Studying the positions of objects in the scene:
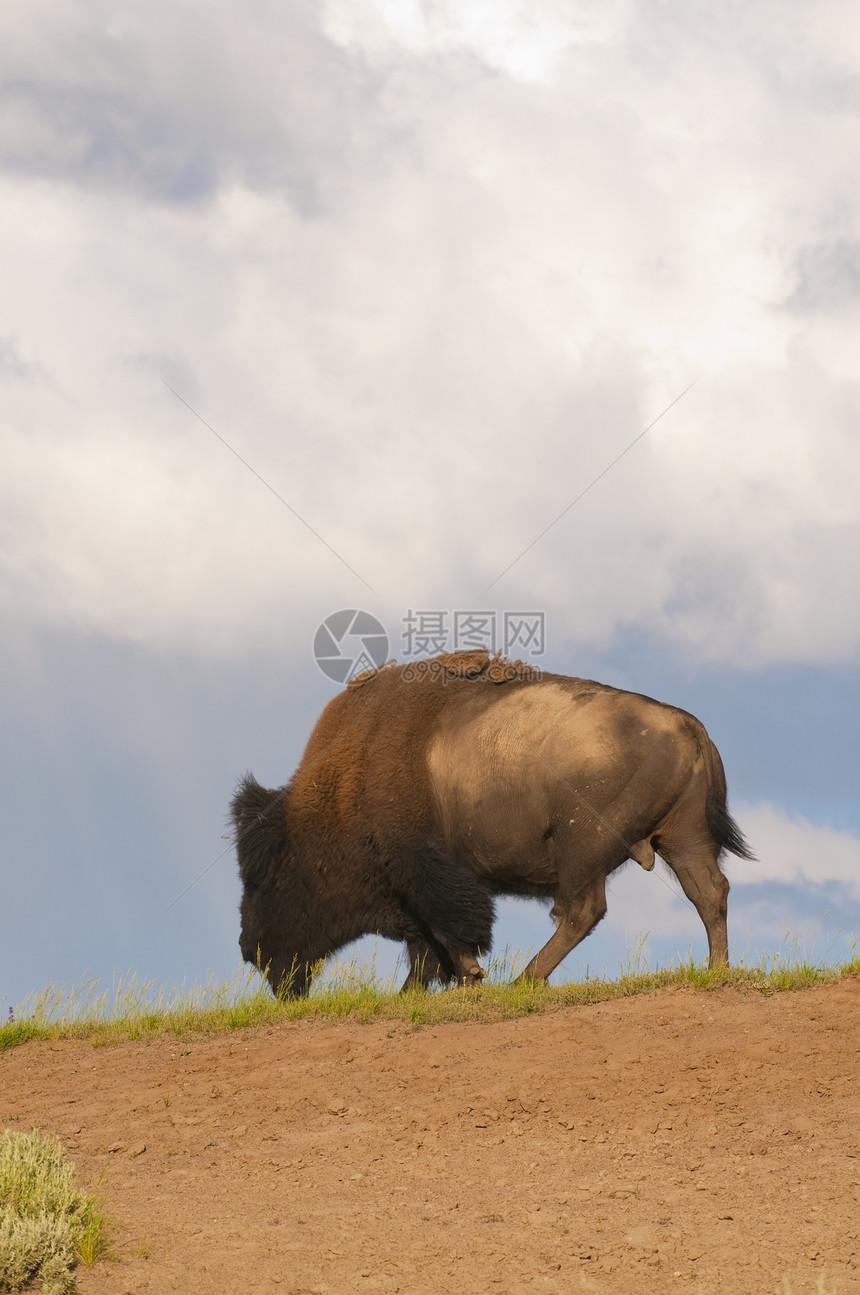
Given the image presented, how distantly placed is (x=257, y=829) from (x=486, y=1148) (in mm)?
Result: 4410

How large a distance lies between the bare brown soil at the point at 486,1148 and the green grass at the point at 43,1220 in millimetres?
130

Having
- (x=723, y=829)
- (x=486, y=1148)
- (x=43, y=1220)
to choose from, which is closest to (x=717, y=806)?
(x=723, y=829)

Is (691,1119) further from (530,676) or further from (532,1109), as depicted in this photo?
(530,676)

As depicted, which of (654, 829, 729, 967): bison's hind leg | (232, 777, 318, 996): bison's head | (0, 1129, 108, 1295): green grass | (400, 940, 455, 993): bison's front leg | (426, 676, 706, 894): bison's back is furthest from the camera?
(232, 777, 318, 996): bison's head

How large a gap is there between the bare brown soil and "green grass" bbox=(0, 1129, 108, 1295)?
13 centimetres

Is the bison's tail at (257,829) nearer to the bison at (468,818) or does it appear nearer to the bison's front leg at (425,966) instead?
the bison at (468,818)

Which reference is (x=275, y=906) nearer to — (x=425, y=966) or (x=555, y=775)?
(x=425, y=966)

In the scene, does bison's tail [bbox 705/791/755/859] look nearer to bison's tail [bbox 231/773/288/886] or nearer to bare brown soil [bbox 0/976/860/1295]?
bare brown soil [bbox 0/976/860/1295]

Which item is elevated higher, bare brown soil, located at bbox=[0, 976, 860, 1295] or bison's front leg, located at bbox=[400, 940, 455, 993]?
bison's front leg, located at bbox=[400, 940, 455, 993]

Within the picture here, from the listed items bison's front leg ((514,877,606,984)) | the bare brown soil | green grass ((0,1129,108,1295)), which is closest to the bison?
bison's front leg ((514,877,606,984))

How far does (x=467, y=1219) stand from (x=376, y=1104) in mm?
1509

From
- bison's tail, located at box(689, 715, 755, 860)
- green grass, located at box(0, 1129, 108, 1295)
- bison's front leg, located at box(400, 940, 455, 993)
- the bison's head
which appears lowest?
green grass, located at box(0, 1129, 108, 1295)

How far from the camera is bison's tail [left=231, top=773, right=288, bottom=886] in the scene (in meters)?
9.53

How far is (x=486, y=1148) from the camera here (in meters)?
5.72
